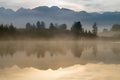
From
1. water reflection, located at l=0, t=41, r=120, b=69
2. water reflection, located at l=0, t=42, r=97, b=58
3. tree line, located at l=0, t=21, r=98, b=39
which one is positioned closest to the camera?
water reflection, located at l=0, t=41, r=120, b=69

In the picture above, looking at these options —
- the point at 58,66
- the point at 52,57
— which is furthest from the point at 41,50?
the point at 58,66

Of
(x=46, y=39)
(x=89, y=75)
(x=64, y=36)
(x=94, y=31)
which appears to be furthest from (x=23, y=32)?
(x=89, y=75)

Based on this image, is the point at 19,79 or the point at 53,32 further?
the point at 53,32

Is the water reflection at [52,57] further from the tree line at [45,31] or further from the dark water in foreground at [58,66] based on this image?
the tree line at [45,31]

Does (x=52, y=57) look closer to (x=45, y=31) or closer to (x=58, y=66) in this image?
(x=58, y=66)

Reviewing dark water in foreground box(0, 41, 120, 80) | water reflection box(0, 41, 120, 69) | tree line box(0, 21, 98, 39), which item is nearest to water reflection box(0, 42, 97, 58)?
water reflection box(0, 41, 120, 69)

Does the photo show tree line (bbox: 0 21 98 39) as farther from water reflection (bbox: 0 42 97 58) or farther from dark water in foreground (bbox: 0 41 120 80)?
dark water in foreground (bbox: 0 41 120 80)

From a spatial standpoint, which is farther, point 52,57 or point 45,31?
point 45,31

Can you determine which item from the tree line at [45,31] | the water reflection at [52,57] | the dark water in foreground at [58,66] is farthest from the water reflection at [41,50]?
the tree line at [45,31]

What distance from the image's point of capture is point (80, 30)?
425 ft

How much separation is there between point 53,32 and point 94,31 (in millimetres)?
27319

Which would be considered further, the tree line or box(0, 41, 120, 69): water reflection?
the tree line

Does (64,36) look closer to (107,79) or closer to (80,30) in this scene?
(80,30)

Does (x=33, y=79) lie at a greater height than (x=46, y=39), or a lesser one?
greater
